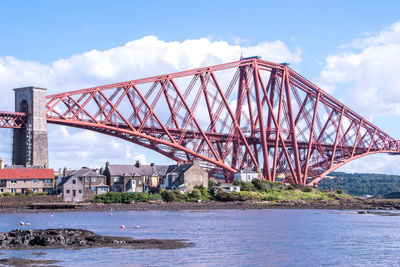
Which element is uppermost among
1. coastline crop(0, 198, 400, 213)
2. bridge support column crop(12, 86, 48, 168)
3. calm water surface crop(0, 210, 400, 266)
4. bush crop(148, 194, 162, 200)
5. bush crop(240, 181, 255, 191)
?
bridge support column crop(12, 86, 48, 168)

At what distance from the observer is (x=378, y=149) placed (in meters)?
141

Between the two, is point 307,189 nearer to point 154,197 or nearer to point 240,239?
point 154,197

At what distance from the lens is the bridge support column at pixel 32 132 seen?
78.9 meters

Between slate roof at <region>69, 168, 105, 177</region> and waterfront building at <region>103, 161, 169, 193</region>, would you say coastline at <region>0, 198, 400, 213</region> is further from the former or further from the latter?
waterfront building at <region>103, 161, 169, 193</region>

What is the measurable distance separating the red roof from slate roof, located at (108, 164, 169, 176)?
13.3 meters

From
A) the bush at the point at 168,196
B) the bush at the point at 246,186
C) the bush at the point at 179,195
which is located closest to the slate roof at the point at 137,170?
the bush at the point at 168,196

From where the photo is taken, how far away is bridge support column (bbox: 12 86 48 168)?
7894cm

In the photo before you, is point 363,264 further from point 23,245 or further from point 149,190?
point 149,190

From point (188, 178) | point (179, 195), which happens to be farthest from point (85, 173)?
point (188, 178)

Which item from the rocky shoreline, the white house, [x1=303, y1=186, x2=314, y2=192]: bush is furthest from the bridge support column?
[x1=303, y1=186, x2=314, y2=192]: bush

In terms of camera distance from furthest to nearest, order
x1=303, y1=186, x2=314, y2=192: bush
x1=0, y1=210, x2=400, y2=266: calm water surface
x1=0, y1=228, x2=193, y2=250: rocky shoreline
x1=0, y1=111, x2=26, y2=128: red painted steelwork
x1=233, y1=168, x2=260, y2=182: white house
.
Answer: x1=303, y1=186, x2=314, y2=192: bush < x1=233, y1=168, x2=260, y2=182: white house < x1=0, y1=111, x2=26, y2=128: red painted steelwork < x1=0, y1=228, x2=193, y2=250: rocky shoreline < x1=0, y1=210, x2=400, y2=266: calm water surface

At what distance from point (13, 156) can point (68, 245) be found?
44611 mm

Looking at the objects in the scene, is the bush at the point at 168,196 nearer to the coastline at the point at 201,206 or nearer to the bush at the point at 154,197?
the bush at the point at 154,197

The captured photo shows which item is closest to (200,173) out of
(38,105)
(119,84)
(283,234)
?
(119,84)
